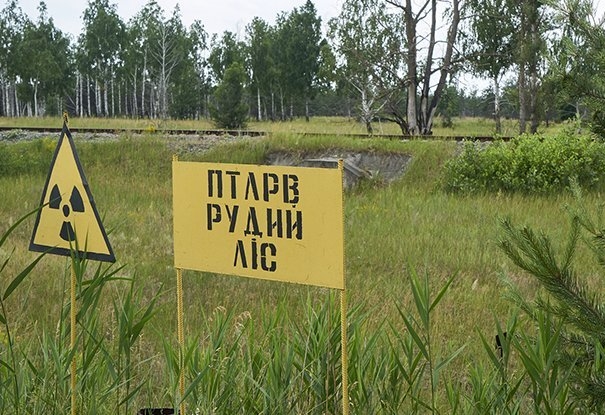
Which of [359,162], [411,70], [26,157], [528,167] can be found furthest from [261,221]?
[411,70]

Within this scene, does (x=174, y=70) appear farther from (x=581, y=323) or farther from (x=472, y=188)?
(x=581, y=323)

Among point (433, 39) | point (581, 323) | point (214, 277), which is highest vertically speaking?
point (433, 39)

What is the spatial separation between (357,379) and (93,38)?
56570 mm

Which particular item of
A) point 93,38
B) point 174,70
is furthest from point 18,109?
point 174,70

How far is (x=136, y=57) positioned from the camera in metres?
54.5

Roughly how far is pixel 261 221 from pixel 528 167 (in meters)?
8.46

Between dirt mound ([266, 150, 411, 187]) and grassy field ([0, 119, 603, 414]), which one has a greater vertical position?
dirt mound ([266, 150, 411, 187])

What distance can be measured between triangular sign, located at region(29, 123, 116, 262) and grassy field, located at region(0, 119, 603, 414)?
92 mm

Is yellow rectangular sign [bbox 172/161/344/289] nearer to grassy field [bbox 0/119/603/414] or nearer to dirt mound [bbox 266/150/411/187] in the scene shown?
grassy field [bbox 0/119/603/414]

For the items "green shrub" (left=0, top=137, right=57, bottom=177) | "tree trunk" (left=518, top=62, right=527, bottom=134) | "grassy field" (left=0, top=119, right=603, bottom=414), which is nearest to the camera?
"grassy field" (left=0, top=119, right=603, bottom=414)

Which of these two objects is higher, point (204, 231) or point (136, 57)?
point (136, 57)

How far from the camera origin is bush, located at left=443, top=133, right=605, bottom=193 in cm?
1038

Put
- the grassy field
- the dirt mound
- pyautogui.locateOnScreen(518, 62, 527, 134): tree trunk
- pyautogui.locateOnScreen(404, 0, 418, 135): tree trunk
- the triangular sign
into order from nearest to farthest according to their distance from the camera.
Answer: the triangular sign, the grassy field, the dirt mound, pyautogui.locateOnScreen(404, 0, 418, 135): tree trunk, pyautogui.locateOnScreen(518, 62, 527, 134): tree trunk

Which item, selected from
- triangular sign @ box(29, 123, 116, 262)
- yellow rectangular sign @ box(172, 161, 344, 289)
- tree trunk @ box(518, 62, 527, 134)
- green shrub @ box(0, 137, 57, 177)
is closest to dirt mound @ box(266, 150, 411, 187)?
green shrub @ box(0, 137, 57, 177)
